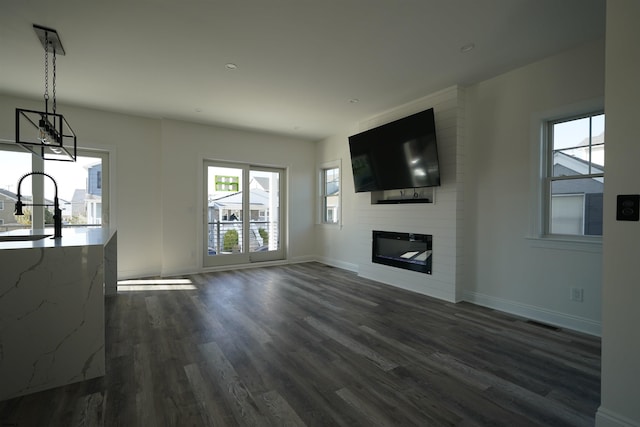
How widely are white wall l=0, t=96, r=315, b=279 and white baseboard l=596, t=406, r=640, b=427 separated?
211 inches

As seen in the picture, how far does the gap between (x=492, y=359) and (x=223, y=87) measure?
4039 millimetres

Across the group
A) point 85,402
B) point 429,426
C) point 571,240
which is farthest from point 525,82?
point 85,402

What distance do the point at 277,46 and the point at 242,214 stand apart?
12.3 ft

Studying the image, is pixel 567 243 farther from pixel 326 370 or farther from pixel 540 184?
pixel 326 370

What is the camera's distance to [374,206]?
5.10 meters

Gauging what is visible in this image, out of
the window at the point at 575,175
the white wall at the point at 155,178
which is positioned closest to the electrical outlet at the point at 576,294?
the window at the point at 575,175

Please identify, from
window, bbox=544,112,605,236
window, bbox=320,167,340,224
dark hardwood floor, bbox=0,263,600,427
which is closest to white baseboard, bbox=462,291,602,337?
dark hardwood floor, bbox=0,263,600,427

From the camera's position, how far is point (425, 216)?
4.25 metres

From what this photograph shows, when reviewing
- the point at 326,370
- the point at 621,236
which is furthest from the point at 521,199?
the point at 326,370

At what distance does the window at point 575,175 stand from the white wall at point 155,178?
190 inches

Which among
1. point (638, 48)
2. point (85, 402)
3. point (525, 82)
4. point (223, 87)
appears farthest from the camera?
point (223, 87)

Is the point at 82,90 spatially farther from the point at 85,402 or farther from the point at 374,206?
the point at 374,206

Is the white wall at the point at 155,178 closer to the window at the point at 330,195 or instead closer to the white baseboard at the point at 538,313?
the window at the point at 330,195

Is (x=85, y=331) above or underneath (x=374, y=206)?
underneath
